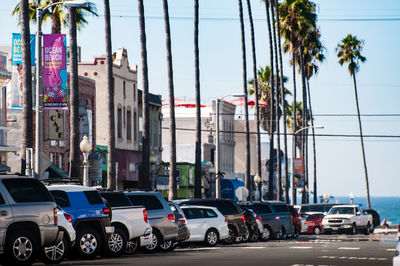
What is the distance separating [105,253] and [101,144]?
29.8 meters

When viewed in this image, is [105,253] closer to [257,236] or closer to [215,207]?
[215,207]

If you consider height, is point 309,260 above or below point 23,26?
below

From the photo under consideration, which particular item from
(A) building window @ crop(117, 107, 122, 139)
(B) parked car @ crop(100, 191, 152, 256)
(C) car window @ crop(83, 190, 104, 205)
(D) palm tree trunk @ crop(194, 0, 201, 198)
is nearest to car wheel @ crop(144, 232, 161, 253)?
(B) parked car @ crop(100, 191, 152, 256)

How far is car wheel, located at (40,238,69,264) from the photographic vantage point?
21406 mm

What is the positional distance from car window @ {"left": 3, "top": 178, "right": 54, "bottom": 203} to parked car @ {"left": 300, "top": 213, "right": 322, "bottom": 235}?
34.9m

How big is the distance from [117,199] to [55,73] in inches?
217

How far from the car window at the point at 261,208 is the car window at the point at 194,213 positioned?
8.20 meters

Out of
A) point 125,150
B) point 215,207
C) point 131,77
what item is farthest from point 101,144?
point 215,207

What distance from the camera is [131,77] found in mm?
58625

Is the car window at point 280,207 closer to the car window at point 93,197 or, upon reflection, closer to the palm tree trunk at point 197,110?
the palm tree trunk at point 197,110

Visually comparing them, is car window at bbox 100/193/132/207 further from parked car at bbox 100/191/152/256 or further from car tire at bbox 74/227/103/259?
car tire at bbox 74/227/103/259

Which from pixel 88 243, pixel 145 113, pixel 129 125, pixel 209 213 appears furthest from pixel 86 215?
pixel 129 125

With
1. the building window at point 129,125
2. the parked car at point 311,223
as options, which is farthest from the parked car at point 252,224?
the building window at point 129,125

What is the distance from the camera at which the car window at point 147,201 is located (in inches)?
1054
